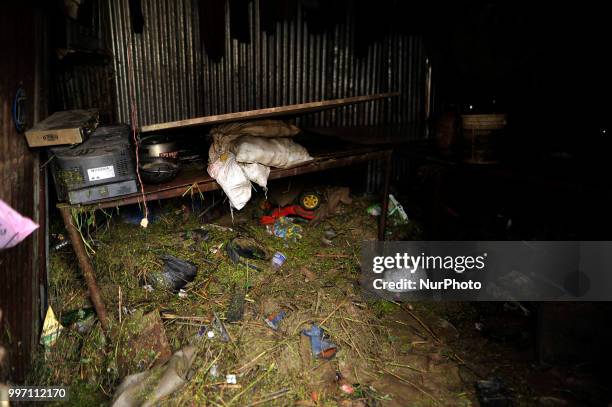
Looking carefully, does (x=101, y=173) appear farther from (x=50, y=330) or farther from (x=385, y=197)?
(x=385, y=197)

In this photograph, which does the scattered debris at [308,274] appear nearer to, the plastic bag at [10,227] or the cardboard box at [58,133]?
the cardboard box at [58,133]

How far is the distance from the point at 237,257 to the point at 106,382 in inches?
63.6

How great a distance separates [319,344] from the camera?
3785mm

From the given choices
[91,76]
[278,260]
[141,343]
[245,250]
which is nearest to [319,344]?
[278,260]

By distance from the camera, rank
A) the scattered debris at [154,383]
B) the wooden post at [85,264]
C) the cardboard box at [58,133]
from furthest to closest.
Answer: the wooden post at [85,264], the cardboard box at [58,133], the scattered debris at [154,383]

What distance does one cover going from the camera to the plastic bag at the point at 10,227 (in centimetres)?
265

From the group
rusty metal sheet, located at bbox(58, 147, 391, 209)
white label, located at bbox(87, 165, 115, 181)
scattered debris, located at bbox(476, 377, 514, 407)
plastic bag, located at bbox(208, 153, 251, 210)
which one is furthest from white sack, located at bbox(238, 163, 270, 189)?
scattered debris, located at bbox(476, 377, 514, 407)

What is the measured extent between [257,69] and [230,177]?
226 centimetres

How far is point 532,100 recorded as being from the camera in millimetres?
5172

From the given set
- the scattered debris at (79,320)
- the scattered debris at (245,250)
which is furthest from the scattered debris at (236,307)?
the scattered debris at (79,320)

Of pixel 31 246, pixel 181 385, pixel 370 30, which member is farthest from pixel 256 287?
pixel 370 30

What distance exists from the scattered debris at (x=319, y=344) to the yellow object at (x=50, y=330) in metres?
2.10

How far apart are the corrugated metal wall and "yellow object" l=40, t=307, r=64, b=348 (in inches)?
101

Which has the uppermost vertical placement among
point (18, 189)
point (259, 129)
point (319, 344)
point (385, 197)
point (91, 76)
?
point (91, 76)
